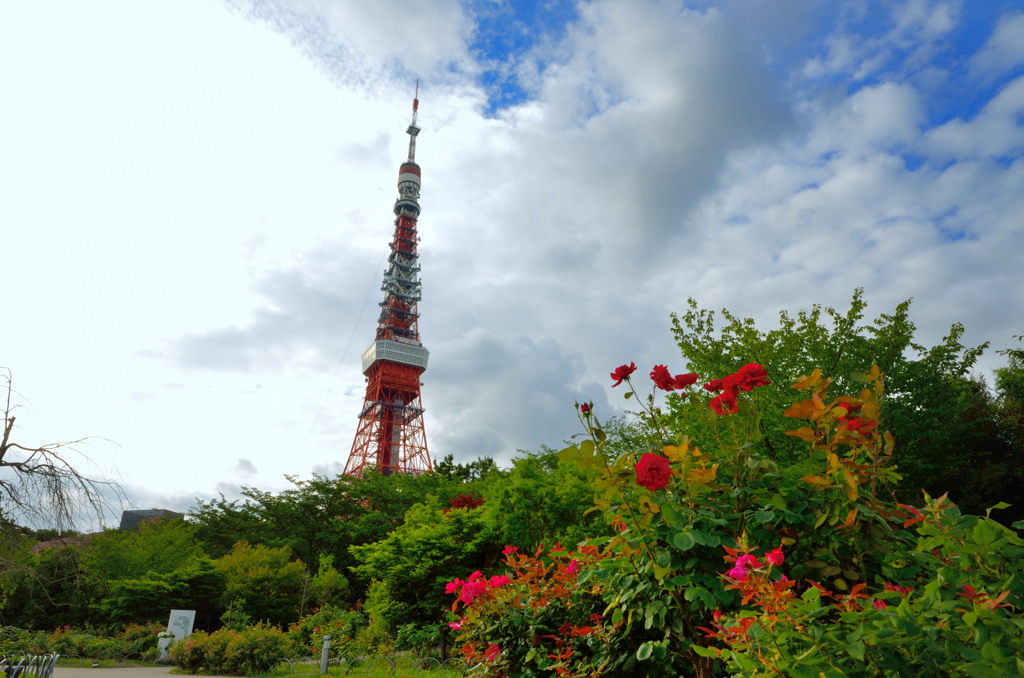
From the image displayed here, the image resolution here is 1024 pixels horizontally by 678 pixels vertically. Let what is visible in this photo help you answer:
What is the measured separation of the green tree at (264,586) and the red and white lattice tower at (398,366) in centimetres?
1607

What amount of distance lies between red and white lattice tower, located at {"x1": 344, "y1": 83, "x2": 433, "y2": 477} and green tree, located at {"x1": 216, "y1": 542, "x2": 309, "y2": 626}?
1607 centimetres

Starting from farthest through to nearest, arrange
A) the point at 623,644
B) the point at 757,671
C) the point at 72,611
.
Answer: the point at 72,611
the point at 623,644
the point at 757,671

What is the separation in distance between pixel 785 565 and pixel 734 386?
97cm

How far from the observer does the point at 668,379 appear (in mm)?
3414

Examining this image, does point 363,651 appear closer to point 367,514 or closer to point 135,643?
point 135,643

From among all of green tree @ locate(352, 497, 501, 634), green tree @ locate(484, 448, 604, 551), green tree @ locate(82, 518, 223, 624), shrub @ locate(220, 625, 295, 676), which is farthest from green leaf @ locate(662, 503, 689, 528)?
green tree @ locate(82, 518, 223, 624)

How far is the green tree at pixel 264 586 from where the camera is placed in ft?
73.3

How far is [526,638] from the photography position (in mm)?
4305

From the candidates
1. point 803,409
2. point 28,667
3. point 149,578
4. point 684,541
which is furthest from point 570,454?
point 149,578

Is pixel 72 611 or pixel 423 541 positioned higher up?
pixel 423 541

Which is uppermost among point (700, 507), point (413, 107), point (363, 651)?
point (413, 107)

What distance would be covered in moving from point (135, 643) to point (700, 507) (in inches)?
801

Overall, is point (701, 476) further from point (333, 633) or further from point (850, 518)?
point (333, 633)

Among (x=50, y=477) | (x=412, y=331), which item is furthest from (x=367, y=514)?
(x=412, y=331)
